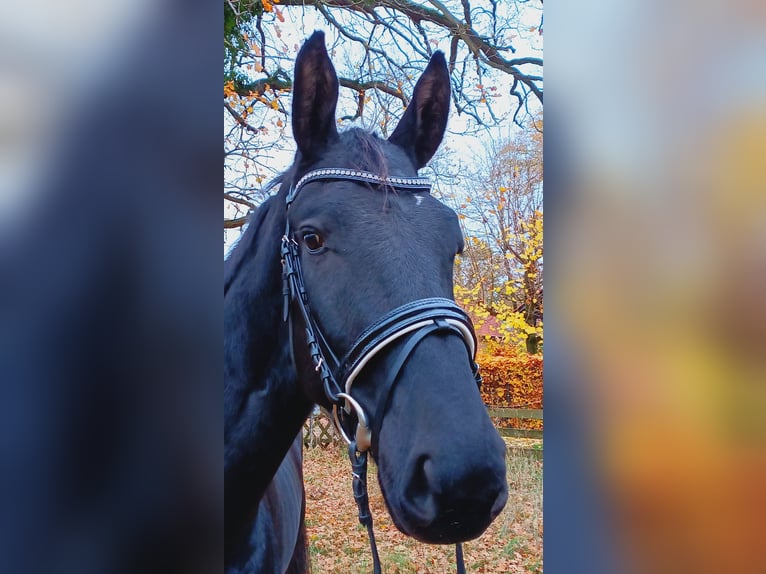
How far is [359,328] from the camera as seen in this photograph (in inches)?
47.9

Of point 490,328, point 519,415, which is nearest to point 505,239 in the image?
point 490,328

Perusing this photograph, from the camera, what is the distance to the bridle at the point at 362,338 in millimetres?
1138

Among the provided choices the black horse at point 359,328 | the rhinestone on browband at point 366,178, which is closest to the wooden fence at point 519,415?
the black horse at point 359,328

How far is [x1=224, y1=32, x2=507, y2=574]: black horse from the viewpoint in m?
1.02

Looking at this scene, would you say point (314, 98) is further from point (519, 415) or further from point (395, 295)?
point (519, 415)

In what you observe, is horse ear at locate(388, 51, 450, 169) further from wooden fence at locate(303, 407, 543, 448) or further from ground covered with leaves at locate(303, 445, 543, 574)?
ground covered with leaves at locate(303, 445, 543, 574)
